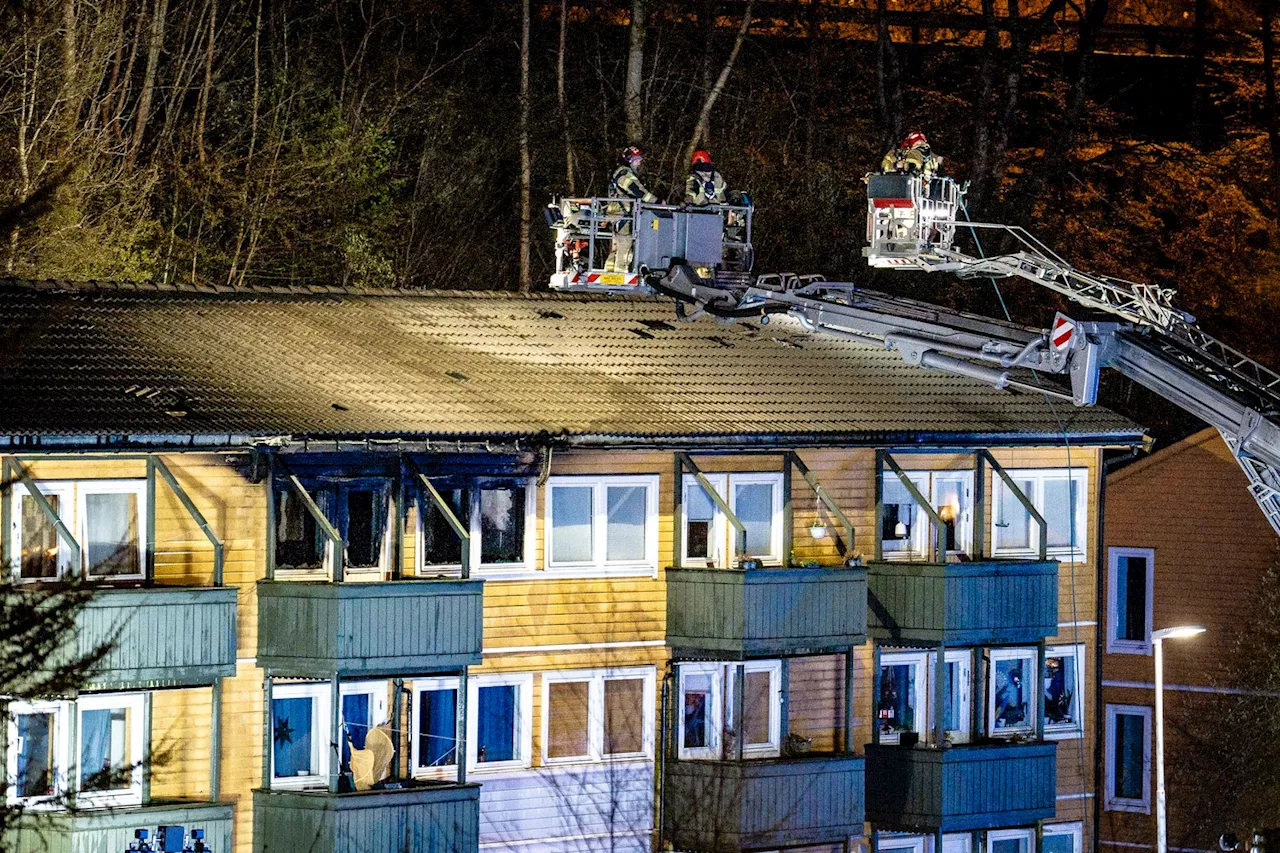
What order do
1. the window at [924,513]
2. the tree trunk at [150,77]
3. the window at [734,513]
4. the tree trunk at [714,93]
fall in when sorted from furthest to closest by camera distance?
the tree trunk at [714,93]
the tree trunk at [150,77]
the window at [924,513]
the window at [734,513]

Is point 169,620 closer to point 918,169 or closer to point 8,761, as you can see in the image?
point 8,761

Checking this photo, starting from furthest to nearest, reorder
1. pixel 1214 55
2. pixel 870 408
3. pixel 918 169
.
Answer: pixel 1214 55, pixel 870 408, pixel 918 169

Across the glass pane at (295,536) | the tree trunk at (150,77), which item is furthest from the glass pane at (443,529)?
the tree trunk at (150,77)

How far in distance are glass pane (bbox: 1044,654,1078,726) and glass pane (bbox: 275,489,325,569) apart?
42.3 feet

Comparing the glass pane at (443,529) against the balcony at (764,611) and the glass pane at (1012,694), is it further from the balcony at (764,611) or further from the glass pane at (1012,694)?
the glass pane at (1012,694)

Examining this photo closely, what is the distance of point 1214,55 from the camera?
66375 mm

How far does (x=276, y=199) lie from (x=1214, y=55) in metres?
26.7

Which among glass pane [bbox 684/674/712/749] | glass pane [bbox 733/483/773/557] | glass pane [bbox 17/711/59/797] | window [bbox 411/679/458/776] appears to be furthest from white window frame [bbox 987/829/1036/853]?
glass pane [bbox 17/711/59/797]

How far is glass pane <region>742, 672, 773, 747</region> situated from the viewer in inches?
1533

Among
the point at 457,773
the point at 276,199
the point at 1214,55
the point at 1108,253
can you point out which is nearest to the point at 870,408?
the point at 457,773

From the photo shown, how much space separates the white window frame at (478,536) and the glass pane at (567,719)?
1786 millimetres

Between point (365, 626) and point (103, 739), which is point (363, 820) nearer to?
point (365, 626)

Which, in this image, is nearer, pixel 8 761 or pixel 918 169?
pixel 8 761

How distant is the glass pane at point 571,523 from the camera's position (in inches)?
1469
